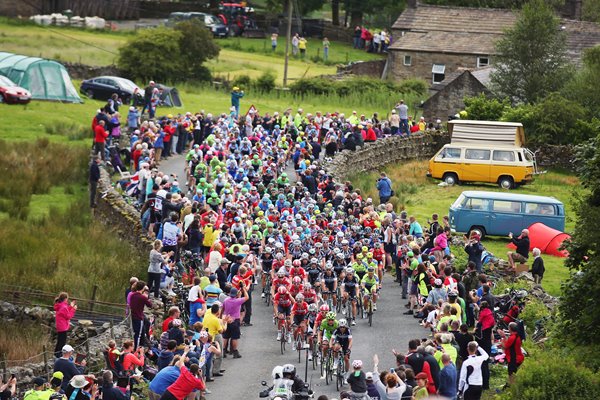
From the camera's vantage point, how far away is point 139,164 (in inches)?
1743

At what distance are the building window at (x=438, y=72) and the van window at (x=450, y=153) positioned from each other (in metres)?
26.2

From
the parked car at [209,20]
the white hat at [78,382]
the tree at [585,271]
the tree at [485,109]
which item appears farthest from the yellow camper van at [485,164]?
the parked car at [209,20]

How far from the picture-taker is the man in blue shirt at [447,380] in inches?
992

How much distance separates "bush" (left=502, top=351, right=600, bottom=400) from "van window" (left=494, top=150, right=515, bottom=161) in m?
30.7

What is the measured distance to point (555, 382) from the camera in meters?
24.1

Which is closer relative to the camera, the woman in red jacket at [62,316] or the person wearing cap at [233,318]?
the woman in red jacket at [62,316]

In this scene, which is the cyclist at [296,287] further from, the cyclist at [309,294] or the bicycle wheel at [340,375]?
the bicycle wheel at [340,375]

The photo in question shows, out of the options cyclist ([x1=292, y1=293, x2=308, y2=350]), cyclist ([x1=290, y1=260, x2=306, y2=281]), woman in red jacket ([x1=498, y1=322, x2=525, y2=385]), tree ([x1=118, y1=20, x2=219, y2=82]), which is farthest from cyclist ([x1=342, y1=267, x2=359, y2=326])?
tree ([x1=118, y1=20, x2=219, y2=82])

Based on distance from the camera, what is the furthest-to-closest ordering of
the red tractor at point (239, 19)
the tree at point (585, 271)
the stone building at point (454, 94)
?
the red tractor at point (239, 19), the stone building at point (454, 94), the tree at point (585, 271)

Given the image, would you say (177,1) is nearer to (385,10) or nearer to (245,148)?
(385,10)

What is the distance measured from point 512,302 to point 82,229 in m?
16.0

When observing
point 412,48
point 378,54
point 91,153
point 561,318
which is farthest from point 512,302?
point 378,54

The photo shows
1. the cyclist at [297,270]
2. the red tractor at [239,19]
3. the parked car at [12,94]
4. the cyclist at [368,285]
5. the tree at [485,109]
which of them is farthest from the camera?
the red tractor at [239,19]

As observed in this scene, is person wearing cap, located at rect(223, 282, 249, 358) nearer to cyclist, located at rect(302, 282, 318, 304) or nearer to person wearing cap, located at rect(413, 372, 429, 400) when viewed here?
cyclist, located at rect(302, 282, 318, 304)
